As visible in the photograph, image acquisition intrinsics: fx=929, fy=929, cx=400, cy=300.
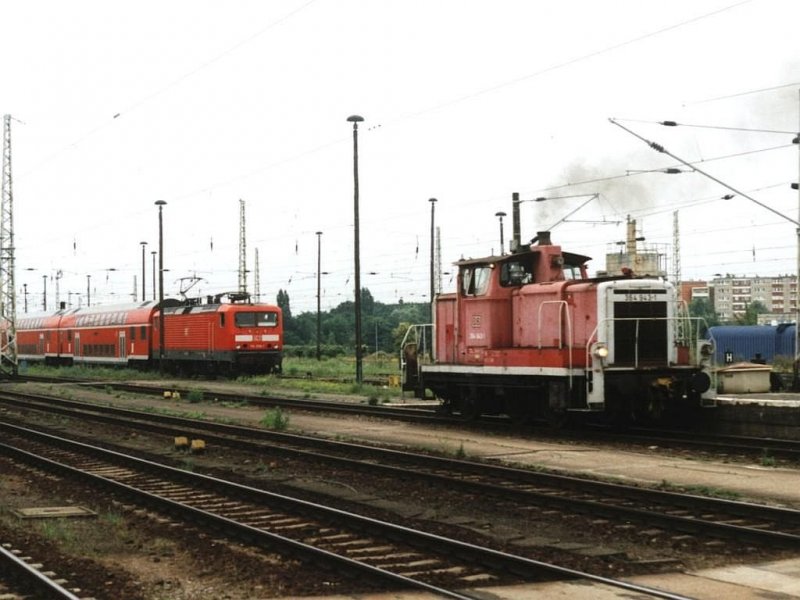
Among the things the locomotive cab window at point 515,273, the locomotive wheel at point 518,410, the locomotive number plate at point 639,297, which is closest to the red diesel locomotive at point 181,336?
the locomotive wheel at point 518,410

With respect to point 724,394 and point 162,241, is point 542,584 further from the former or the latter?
point 162,241

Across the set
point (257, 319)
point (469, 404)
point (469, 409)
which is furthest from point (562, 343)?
point (257, 319)

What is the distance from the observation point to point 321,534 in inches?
365

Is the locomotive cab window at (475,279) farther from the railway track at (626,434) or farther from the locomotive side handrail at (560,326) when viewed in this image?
the railway track at (626,434)

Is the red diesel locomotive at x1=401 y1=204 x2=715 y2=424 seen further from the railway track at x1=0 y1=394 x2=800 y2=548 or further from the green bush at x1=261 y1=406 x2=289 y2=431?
the railway track at x1=0 y1=394 x2=800 y2=548

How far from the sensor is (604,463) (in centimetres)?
1404

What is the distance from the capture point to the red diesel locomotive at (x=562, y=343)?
54.7 ft

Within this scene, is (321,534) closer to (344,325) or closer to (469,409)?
(469,409)

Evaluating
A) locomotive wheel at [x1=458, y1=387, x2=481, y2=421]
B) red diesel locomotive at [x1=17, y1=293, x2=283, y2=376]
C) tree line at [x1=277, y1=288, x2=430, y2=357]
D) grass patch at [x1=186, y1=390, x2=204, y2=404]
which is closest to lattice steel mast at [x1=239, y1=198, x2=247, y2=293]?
red diesel locomotive at [x1=17, y1=293, x2=283, y2=376]

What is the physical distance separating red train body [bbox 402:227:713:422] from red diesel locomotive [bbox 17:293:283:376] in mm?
20212

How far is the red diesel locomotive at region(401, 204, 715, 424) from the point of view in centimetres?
1669

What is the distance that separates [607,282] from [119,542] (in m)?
10.4

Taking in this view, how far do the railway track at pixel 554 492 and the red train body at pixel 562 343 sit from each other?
3.66 metres

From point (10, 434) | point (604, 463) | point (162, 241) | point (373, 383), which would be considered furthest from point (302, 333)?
point (604, 463)
